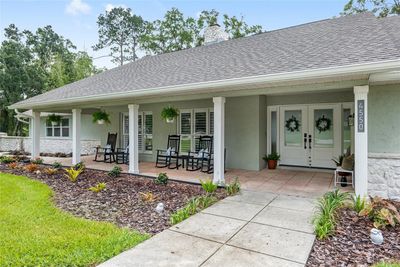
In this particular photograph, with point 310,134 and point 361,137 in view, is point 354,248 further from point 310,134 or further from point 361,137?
point 310,134

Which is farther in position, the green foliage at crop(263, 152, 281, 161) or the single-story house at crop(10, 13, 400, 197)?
the green foliage at crop(263, 152, 281, 161)

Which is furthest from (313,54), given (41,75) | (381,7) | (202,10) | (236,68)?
(41,75)

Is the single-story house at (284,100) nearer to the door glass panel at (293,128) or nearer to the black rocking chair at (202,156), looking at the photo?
the door glass panel at (293,128)

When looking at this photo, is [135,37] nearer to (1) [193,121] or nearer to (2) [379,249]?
(1) [193,121]

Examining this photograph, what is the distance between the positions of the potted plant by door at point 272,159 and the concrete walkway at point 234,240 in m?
3.66

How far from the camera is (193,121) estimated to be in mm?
9523

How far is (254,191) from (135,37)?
22.8m

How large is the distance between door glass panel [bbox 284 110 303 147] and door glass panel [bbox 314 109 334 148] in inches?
18.7

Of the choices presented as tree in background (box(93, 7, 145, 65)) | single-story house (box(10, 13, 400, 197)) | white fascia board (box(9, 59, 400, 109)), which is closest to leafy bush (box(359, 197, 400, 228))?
single-story house (box(10, 13, 400, 197))

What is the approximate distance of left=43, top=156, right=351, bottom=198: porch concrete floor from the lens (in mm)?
5836

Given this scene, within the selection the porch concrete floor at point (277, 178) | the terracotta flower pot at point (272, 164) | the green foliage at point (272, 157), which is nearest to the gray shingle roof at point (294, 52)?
the porch concrete floor at point (277, 178)

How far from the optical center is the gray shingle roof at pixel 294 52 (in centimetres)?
486

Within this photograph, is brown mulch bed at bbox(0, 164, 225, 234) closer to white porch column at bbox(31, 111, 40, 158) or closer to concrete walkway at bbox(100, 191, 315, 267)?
concrete walkway at bbox(100, 191, 315, 267)

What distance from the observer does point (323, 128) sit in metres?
8.00
